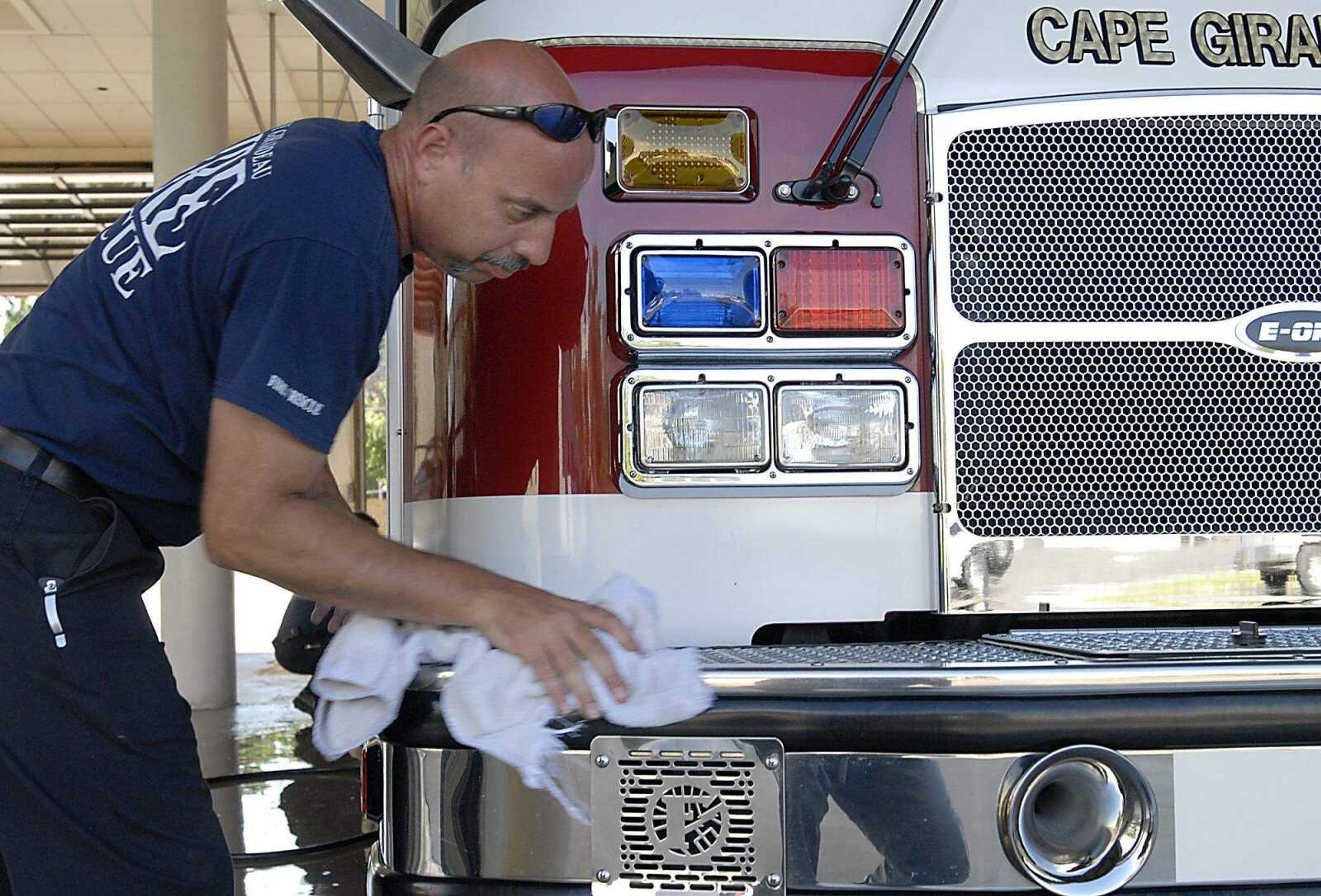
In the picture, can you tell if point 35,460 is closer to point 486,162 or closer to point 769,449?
point 486,162

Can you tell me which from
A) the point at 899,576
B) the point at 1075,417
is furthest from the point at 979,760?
the point at 1075,417

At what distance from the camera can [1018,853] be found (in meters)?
1.71

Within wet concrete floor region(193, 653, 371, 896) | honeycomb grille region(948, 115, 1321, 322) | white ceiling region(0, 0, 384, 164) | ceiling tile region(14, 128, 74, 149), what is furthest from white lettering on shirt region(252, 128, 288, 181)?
ceiling tile region(14, 128, 74, 149)

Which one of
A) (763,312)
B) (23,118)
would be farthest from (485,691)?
(23,118)

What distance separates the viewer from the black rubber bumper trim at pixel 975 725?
1.72 m

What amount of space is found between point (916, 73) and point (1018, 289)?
38 centimetres

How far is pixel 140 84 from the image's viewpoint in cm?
1370

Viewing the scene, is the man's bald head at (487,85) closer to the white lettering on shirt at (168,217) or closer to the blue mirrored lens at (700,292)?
the white lettering on shirt at (168,217)

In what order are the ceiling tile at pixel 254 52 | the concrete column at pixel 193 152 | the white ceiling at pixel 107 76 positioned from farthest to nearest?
the ceiling tile at pixel 254 52
the white ceiling at pixel 107 76
the concrete column at pixel 193 152

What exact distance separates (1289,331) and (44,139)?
16739 millimetres

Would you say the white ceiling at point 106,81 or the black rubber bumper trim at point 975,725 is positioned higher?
the white ceiling at point 106,81

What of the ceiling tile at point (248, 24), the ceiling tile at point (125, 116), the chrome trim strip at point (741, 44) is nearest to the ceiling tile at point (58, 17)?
the ceiling tile at point (248, 24)

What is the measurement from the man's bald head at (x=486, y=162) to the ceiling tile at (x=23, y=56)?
12101mm

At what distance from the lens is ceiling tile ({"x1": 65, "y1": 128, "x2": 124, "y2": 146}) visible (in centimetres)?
1595
